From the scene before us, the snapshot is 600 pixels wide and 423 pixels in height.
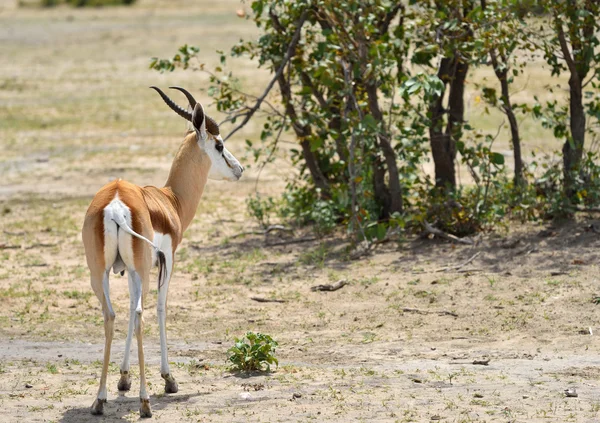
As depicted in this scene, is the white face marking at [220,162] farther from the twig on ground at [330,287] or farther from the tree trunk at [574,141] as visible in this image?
the tree trunk at [574,141]

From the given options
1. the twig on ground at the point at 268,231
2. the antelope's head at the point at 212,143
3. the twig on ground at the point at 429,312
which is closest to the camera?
the antelope's head at the point at 212,143

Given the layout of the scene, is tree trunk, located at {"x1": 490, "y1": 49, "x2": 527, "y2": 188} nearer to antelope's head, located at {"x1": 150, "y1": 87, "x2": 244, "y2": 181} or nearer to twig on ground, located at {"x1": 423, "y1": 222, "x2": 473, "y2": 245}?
twig on ground, located at {"x1": 423, "y1": 222, "x2": 473, "y2": 245}

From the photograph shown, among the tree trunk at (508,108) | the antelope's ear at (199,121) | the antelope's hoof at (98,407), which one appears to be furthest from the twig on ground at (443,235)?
the antelope's hoof at (98,407)

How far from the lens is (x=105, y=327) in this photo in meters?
5.49

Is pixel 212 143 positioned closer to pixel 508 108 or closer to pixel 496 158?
pixel 496 158

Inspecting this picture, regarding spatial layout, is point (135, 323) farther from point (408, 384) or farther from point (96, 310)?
point (96, 310)

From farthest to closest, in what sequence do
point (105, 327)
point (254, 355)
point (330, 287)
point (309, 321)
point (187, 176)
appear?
point (330, 287) → point (309, 321) → point (187, 176) → point (254, 355) → point (105, 327)

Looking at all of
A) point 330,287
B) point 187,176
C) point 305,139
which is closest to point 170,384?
point 187,176

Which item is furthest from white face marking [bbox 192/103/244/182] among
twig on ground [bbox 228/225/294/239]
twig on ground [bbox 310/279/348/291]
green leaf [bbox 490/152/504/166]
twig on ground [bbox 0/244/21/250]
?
twig on ground [bbox 0/244/21/250]

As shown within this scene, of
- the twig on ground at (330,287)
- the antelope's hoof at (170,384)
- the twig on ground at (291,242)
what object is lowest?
the antelope's hoof at (170,384)

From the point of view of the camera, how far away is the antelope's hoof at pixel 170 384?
5.82 metres

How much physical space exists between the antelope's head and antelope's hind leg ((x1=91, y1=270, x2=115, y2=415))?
49.5 inches

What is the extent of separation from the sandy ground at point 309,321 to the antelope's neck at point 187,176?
989mm

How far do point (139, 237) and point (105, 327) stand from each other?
535 millimetres
